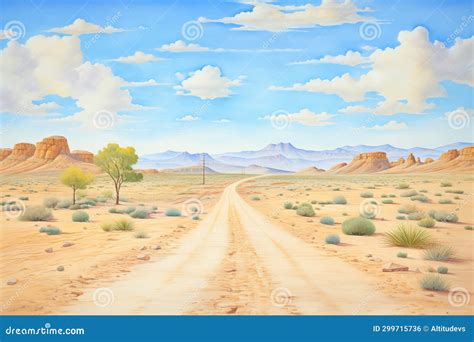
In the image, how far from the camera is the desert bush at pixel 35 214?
23906 millimetres

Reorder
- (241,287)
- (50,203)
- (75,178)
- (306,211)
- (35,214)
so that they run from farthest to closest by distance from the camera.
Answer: (75,178) < (50,203) < (306,211) < (35,214) < (241,287)

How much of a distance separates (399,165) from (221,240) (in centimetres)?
7603

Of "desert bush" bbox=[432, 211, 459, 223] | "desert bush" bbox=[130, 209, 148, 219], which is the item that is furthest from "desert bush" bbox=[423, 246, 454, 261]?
"desert bush" bbox=[130, 209, 148, 219]

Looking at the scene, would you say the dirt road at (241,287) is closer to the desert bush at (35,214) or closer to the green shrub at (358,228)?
the green shrub at (358,228)

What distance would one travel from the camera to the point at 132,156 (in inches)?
1257

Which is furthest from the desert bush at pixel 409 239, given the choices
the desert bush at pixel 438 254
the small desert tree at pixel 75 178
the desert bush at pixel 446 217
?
the small desert tree at pixel 75 178

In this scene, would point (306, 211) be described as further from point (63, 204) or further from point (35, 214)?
point (63, 204)

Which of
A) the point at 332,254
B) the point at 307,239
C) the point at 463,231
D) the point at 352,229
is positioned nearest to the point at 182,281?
the point at 332,254

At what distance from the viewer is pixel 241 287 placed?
11.3 m

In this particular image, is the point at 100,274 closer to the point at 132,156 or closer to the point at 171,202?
the point at 132,156

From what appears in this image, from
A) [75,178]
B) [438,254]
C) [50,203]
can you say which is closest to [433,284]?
[438,254]

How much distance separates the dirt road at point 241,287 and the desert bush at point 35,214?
11.1 metres

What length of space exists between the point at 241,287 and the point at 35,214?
16.1 metres

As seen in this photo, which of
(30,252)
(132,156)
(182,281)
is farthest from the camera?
(132,156)
